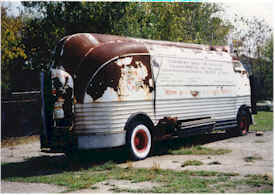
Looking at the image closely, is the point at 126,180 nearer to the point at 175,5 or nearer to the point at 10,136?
the point at 10,136

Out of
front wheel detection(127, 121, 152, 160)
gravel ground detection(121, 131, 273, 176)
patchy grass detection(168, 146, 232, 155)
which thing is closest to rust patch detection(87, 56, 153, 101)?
front wheel detection(127, 121, 152, 160)

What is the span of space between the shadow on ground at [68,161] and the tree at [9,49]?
6143 millimetres

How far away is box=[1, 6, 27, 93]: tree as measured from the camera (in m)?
17.5

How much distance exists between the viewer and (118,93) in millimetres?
10648

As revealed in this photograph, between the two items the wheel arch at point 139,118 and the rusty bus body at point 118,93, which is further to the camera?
the wheel arch at point 139,118

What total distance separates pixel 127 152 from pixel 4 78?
14.2 m

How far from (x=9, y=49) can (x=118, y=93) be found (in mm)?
8981

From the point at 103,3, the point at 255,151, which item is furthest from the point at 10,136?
the point at 255,151

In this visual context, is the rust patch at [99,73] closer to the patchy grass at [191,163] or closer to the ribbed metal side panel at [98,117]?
the ribbed metal side panel at [98,117]

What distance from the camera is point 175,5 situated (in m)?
24.5

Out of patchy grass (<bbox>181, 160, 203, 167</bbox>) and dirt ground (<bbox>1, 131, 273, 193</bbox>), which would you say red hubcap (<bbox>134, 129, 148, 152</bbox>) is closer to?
dirt ground (<bbox>1, 131, 273, 193</bbox>)

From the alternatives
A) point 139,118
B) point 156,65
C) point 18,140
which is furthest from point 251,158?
point 18,140

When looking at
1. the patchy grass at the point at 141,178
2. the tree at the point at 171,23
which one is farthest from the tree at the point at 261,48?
the patchy grass at the point at 141,178

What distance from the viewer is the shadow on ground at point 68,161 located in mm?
10305
